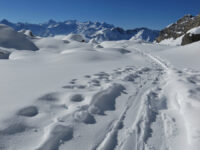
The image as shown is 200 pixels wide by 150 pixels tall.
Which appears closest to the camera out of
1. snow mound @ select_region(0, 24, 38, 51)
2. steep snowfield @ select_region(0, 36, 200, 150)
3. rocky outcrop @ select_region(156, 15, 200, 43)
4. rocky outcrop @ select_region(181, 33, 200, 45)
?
steep snowfield @ select_region(0, 36, 200, 150)

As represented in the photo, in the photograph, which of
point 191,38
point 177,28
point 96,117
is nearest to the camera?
point 96,117

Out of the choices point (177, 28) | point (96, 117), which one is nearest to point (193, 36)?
point (96, 117)

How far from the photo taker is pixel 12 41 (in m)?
23.8

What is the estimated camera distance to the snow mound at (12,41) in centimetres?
2273

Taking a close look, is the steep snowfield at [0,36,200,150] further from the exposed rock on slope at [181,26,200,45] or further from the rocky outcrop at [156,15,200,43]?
the rocky outcrop at [156,15,200,43]

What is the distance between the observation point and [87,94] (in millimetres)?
4297

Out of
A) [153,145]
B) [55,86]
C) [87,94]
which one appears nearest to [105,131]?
[153,145]

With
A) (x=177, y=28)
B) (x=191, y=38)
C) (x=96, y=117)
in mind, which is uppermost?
(x=177, y=28)

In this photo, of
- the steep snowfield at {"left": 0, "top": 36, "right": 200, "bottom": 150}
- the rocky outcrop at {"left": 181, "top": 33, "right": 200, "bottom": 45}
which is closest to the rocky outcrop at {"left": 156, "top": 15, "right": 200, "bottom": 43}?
the rocky outcrop at {"left": 181, "top": 33, "right": 200, "bottom": 45}

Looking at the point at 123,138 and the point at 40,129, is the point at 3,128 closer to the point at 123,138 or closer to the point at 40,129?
the point at 40,129

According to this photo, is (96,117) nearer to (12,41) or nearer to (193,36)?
(193,36)

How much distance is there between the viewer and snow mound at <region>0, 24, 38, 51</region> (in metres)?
22.7

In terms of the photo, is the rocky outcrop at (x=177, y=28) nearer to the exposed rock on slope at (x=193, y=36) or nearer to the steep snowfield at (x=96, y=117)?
the exposed rock on slope at (x=193, y=36)

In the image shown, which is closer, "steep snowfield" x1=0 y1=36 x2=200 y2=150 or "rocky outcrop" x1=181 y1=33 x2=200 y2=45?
"steep snowfield" x1=0 y1=36 x2=200 y2=150
